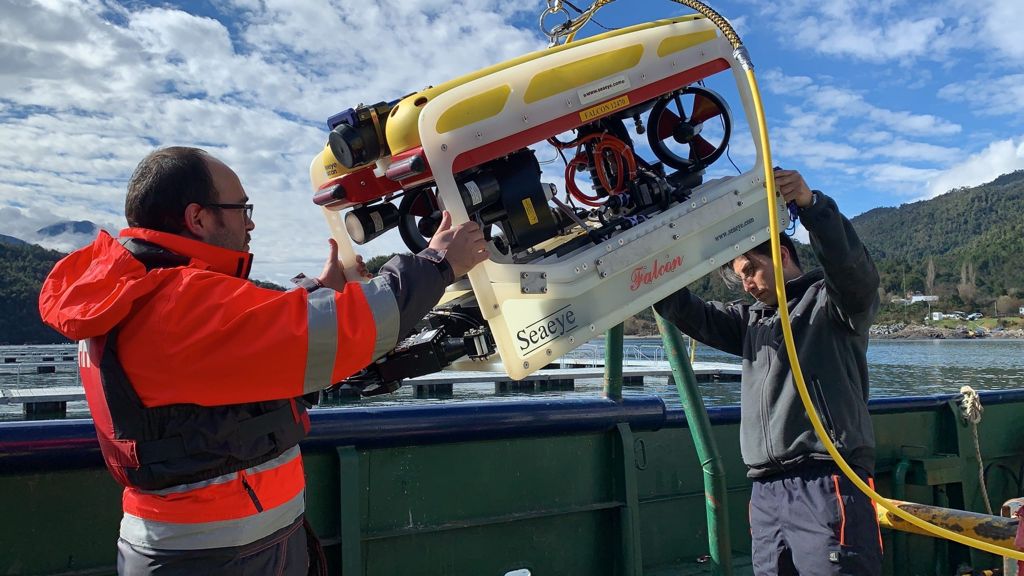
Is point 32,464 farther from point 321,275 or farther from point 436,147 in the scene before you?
point 436,147

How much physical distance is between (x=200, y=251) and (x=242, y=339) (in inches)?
12.9

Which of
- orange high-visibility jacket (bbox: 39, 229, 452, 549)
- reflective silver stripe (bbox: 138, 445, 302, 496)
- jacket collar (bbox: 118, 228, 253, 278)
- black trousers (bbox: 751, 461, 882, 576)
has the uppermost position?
jacket collar (bbox: 118, 228, 253, 278)

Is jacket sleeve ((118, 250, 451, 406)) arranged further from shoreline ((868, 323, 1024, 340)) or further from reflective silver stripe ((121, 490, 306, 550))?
shoreline ((868, 323, 1024, 340))

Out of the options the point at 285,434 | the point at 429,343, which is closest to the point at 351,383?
the point at 429,343

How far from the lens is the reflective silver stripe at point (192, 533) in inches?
65.2

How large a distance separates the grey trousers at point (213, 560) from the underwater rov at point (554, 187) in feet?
1.83

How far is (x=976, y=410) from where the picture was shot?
4.16 m

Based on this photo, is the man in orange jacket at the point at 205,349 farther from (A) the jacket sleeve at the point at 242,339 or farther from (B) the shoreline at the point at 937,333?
(B) the shoreline at the point at 937,333

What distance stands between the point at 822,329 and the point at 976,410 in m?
2.21

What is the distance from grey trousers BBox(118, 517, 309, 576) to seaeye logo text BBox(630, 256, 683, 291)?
114 centimetres

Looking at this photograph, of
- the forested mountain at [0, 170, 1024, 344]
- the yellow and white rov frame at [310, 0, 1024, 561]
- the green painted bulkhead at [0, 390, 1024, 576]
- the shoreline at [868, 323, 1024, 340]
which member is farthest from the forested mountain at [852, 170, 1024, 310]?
the yellow and white rov frame at [310, 0, 1024, 561]

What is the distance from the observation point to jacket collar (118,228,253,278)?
1.70 m

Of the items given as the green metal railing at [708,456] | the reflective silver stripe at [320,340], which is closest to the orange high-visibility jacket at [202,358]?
the reflective silver stripe at [320,340]

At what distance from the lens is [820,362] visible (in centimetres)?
263
